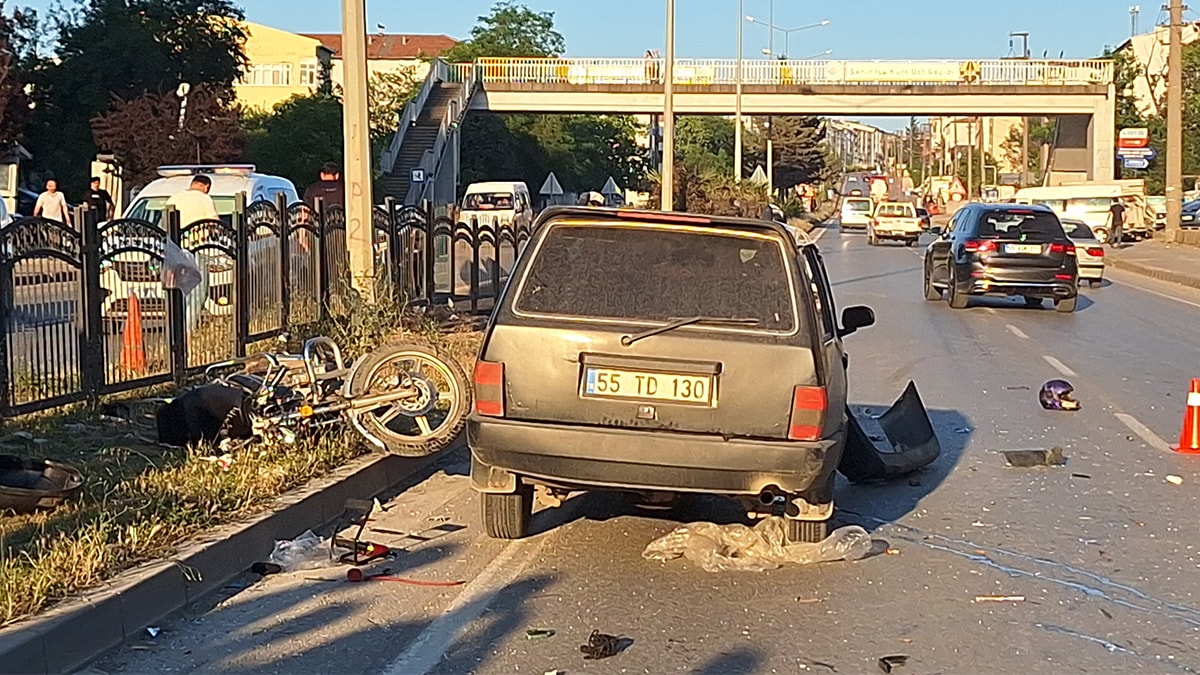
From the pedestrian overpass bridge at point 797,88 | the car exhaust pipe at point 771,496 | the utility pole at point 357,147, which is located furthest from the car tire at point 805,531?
the pedestrian overpass bridge at point 797,88

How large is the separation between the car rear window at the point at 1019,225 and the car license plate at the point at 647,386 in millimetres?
16278

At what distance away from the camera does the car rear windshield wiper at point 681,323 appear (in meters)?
6.55

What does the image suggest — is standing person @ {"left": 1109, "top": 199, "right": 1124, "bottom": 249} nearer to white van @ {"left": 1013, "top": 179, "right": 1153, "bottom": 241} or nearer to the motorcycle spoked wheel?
white van @ {"left": 1013, "top": 179, "right": 1153, "bottom": 241}

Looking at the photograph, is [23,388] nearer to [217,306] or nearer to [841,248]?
[217,306]

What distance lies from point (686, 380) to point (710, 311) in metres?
0.35

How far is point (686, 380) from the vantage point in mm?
6523

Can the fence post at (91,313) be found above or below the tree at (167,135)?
below

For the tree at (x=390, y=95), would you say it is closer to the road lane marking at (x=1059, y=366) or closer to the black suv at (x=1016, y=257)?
the black suv at (x=1016, y=257)

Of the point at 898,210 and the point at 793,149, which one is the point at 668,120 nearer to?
the point at 898,210

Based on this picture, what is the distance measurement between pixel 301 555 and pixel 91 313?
3.89 meters

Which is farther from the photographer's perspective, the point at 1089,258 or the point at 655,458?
the point at 1089,258

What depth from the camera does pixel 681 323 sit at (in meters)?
6.57

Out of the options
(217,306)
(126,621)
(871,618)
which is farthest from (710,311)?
(217,306)

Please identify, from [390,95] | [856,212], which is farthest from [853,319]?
[390,95]
